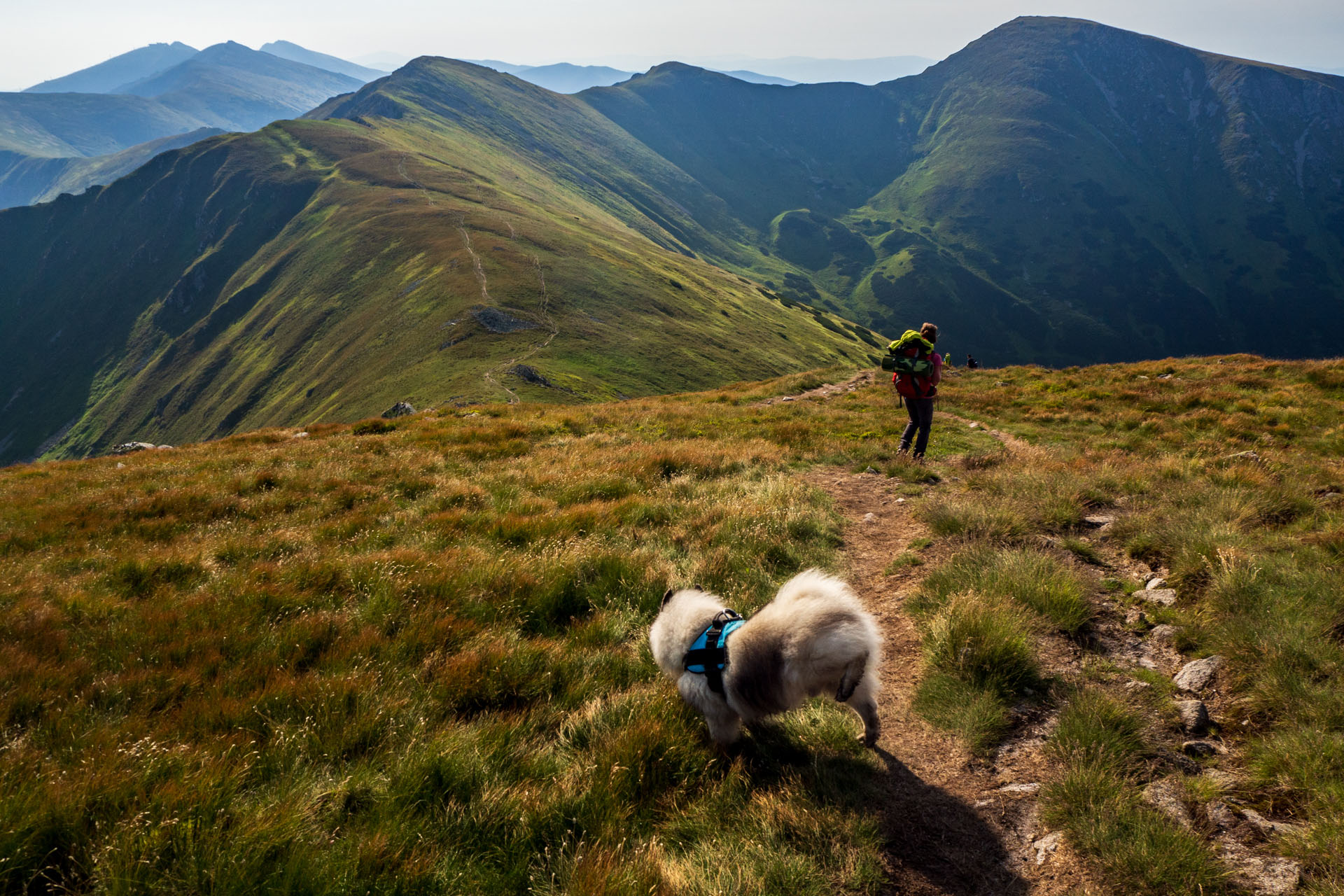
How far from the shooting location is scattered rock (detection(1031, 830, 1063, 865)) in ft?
13.0

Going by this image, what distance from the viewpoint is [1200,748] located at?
182 inches

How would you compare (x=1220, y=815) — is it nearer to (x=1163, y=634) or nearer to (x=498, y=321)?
(x=1163, y=634)

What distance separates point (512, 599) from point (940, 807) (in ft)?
14.7

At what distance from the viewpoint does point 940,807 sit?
447 centimetres

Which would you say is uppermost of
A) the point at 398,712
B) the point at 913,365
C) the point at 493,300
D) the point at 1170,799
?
the point at 913,365

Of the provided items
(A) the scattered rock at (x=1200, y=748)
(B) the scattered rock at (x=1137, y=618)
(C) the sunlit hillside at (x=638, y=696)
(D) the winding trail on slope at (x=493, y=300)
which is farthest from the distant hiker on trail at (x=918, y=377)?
(D) the winding trail on slope at (x=493, y=300)

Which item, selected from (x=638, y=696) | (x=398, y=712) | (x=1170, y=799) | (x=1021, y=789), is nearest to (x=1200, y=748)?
(x=1170, y=799)

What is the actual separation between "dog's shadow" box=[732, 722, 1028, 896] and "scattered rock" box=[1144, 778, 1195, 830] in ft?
3.59

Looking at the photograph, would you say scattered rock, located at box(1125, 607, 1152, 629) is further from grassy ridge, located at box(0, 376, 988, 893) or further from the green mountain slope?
the green mountain slope

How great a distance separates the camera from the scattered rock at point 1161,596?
662cm

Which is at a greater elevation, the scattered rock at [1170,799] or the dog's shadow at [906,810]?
the scattered rock at [1170,799]

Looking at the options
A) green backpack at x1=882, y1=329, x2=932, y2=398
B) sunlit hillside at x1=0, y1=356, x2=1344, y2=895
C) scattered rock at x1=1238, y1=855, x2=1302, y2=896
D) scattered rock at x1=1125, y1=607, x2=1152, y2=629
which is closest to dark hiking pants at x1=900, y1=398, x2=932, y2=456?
green backpack at x1=882, y1=329, x2=932, y2=398

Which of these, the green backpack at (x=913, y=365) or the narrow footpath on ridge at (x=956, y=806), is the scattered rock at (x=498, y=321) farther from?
the narrow footpath on ridge at (x=956, y=806)

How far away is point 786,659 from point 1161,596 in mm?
5147
